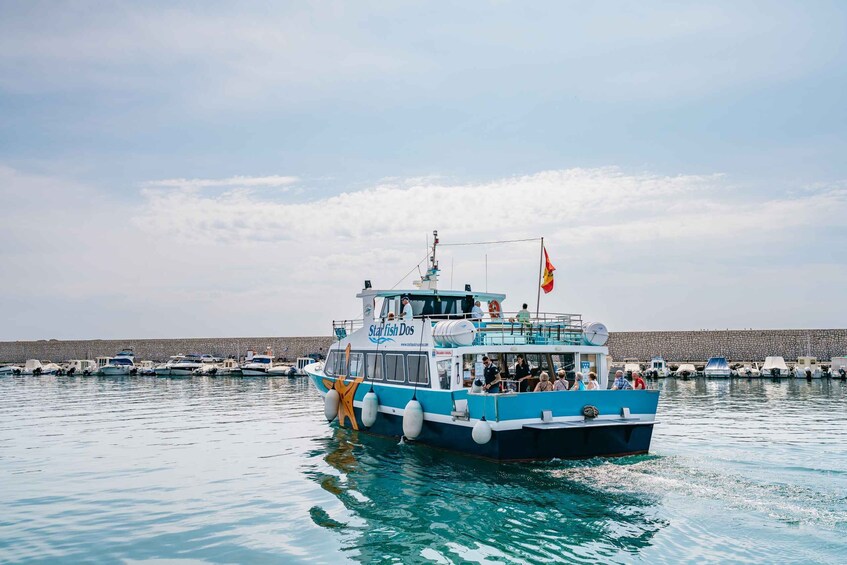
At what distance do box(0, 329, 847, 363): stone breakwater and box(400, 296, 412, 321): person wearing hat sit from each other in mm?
50757

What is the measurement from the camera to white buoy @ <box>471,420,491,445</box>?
16.8 m

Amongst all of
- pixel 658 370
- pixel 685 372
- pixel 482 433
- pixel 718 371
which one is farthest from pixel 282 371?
pixel 482 433

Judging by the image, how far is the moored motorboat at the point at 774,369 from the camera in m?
55.5

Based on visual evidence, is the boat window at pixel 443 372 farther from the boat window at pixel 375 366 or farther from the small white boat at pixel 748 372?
the small white boat at pixel 748 372

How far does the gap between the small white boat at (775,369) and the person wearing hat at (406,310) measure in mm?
42753

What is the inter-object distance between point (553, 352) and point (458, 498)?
5.54m

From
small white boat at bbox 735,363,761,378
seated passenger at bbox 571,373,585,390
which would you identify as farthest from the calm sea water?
small white boat at bbox 735,363,761,378

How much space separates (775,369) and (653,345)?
→ 1622 centimetres

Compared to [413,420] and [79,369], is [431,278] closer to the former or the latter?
[413,420]

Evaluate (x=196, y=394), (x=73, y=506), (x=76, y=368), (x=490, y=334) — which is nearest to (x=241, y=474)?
(x=73, y=506)

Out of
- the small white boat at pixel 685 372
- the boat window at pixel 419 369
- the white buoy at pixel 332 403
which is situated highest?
the boat window at pixel 419 369

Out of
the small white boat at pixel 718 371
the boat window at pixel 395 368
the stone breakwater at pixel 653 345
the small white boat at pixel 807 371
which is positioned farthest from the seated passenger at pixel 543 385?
the stone breakwater at pixel 653 345

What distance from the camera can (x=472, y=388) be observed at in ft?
58.3

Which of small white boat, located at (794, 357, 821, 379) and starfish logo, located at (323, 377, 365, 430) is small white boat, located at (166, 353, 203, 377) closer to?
starfish logo, located at (323, 377, 365, 430)
